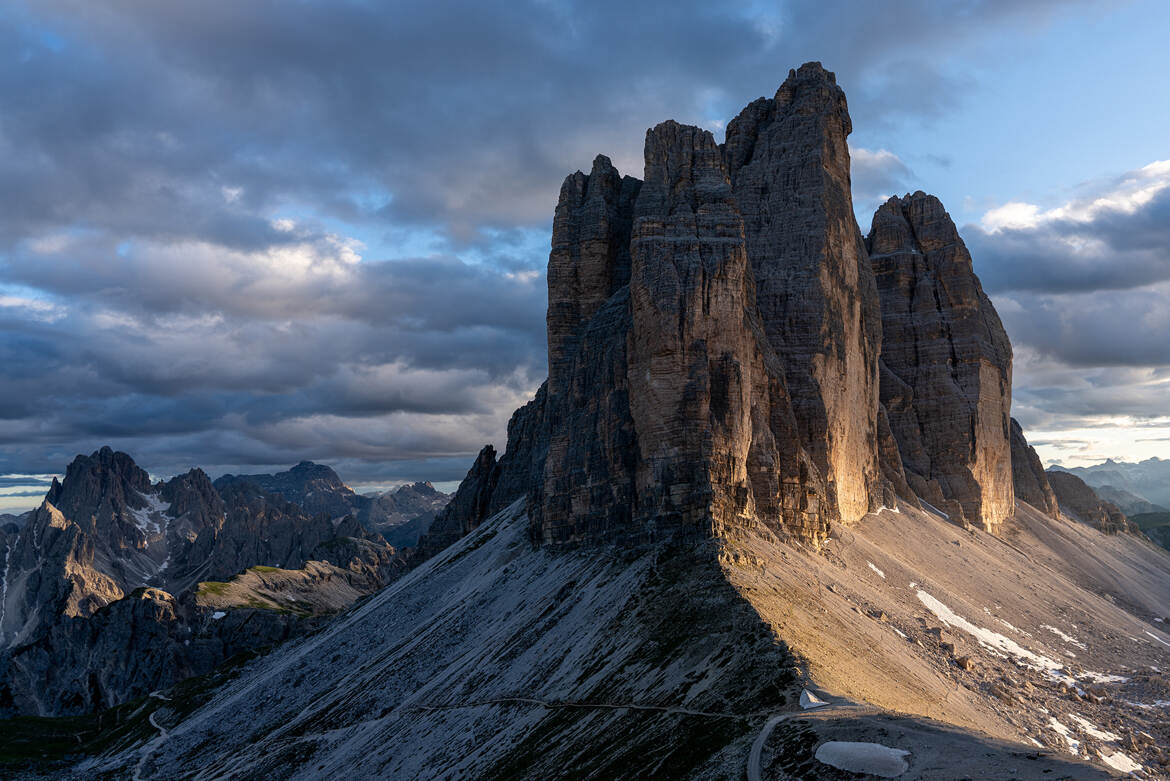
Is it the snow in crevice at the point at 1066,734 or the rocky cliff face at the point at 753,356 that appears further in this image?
the rocky cliff face at the point at 753,356

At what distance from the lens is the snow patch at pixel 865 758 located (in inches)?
1420

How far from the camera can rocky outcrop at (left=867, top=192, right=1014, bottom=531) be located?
15175 cm

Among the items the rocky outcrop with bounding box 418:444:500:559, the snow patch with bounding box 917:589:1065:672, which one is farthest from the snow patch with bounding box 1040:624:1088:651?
the rocky outcrop with bounding box 418:444:500:559

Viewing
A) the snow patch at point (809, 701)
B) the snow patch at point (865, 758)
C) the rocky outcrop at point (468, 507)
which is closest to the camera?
the snow patch at point (865, 758)

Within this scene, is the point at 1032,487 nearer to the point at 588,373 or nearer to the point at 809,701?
the point at 588,373

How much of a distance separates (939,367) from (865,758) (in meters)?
130

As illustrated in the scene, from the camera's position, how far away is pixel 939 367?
156500mm

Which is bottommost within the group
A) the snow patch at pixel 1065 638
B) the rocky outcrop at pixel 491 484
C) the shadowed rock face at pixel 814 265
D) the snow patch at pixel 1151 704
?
the snow patch at pixel 1151 704

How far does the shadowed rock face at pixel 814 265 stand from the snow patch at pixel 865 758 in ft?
236

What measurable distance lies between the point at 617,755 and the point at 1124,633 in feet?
298

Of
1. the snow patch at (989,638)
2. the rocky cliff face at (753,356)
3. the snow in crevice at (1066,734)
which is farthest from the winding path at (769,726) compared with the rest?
the snow patch at (989,638)

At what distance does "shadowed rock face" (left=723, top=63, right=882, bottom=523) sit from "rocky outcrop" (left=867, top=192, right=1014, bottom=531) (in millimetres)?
22458

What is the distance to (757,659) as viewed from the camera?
5378 cm

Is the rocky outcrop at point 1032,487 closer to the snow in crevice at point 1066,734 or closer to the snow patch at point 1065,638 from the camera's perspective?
the snow patch at point 1065,638
